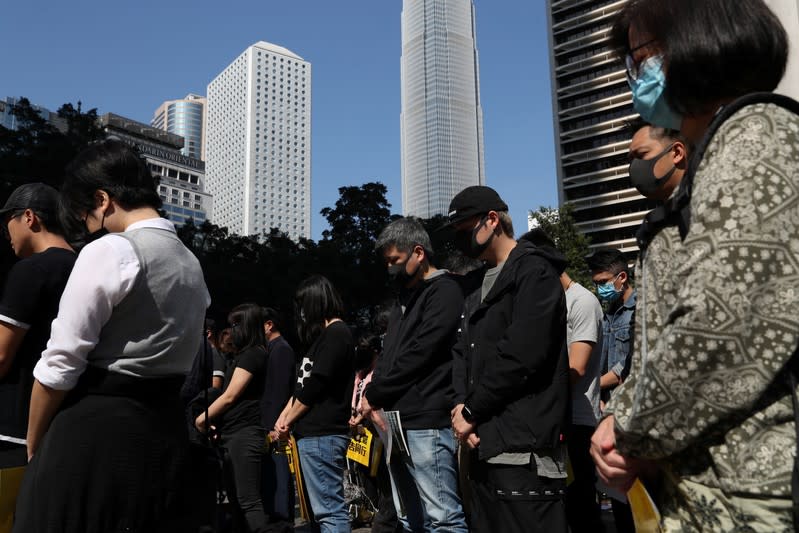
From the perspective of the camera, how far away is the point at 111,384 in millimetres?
2197

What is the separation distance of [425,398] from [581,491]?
3.62 ft

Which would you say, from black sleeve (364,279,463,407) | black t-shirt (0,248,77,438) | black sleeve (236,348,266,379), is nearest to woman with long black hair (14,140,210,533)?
black t-shirt (0,248,77,438)

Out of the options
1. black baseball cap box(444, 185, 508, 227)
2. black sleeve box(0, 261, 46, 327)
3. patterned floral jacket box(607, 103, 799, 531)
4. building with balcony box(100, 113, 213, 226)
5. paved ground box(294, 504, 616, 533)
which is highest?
building with balcony box(100, 113, 213, 226)

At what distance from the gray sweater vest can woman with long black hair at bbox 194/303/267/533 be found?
2978 millimetres

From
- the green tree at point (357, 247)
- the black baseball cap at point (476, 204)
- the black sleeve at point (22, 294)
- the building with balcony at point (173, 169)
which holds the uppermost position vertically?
the building with balcony at point (173, 169)

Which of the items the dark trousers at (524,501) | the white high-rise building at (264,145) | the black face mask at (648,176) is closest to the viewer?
the black face mask at (648,176)

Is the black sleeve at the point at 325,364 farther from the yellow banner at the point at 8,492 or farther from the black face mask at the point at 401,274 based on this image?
the yellow banner at the point at 8,492

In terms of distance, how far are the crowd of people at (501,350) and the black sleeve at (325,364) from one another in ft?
0.07

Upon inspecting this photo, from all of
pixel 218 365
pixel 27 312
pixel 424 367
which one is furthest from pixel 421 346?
pixel 218 365

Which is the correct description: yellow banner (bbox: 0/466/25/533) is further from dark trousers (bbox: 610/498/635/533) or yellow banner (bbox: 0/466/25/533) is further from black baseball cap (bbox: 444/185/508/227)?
dark trousers (bbox: 610/498/635/533)

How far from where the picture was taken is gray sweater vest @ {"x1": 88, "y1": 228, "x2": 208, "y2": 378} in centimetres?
222

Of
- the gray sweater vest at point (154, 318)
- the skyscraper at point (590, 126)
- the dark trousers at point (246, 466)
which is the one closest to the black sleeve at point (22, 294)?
the gray sweater vest at point (154, 318)

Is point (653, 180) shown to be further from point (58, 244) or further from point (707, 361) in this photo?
point (58, 244)

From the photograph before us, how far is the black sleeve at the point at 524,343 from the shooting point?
2777 millimetres
